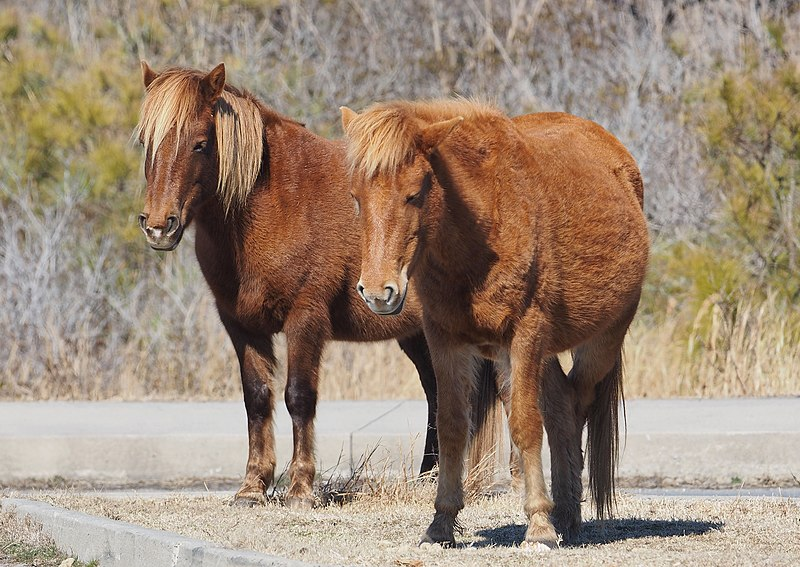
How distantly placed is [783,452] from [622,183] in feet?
10.0

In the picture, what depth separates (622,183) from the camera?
20.4 ft

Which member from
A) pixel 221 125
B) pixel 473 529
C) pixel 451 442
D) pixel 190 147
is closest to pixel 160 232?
pixel 190 147

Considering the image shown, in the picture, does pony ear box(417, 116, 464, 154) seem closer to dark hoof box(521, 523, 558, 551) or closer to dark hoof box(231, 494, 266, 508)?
dark hoof box(521, 523, 558, 551)

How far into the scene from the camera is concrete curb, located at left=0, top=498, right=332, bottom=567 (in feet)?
15.4

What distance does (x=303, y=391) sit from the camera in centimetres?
686

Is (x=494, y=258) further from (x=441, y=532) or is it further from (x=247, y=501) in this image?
(x=247, y=501)

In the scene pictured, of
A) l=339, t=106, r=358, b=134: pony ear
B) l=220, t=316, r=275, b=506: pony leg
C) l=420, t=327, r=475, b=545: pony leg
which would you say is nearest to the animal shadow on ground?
l=420, t=327, r=475, b=545: pony leg

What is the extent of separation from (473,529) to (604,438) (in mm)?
770

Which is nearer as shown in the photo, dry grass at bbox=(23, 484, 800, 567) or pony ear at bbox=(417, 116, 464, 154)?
pony ear at bbox=(417, 116, 464, 154)

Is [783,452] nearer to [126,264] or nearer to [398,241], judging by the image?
[398,241]

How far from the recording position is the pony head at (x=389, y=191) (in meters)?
4.48

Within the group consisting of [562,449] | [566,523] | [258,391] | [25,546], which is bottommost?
[25,546]

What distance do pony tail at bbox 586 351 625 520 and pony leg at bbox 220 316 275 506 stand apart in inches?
74.3

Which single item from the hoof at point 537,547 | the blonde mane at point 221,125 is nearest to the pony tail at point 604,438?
the hoof at point 537,547
